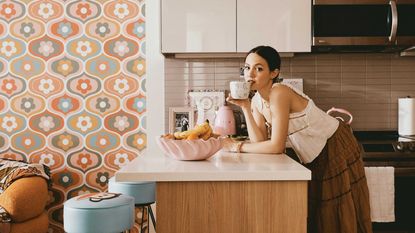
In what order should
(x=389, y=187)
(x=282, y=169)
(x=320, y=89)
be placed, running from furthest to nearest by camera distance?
(x=320, y=89) < (x=389, y=187) < (x=282, y=169)

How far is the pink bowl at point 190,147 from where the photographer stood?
1.74m

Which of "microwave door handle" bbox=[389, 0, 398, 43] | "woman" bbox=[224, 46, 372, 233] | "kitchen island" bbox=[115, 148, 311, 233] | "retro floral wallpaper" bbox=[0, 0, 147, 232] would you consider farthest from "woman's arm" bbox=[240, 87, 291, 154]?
"retro floral wallpaper" bbox=[0, 0, 147, 232]

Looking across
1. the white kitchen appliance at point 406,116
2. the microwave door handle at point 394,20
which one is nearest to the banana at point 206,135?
the microwave door handle at point 394,20

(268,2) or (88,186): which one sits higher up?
(268,2)

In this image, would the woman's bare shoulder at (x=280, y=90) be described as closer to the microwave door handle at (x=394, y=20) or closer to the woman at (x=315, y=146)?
the woman at (x=315, y=146)

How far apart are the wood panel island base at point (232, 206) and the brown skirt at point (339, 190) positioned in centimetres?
64

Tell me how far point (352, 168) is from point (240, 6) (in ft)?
4.87

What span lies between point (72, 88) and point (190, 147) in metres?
2.21

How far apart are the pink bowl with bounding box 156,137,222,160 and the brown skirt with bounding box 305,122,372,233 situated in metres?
0.67

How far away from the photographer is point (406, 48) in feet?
11.0

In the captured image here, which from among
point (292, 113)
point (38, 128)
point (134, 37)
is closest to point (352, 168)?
point (292, 113)

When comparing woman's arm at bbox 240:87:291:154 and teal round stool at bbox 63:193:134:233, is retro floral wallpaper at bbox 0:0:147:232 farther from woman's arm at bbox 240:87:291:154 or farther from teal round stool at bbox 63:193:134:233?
teal round stool at bbox 63:193:134:233

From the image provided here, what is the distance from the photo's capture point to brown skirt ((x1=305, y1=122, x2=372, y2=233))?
2.11m

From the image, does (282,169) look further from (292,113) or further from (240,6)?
(240,6)
